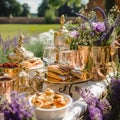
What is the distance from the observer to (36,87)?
3.87ft

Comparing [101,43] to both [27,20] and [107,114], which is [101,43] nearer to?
[107,114]

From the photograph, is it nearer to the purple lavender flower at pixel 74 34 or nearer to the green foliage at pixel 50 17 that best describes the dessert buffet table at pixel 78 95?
the purple lavender flower at pixel 74 34

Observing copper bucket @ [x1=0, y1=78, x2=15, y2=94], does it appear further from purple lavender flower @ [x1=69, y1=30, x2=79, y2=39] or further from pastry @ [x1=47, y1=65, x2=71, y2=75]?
purple lavender flower @ [x1=69, y1=30, x2=79, y2=39]

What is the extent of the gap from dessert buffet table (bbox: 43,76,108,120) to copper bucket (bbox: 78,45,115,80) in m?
0.05

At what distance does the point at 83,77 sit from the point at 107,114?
24cm

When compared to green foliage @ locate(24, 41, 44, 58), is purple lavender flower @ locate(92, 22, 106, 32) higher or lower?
higher

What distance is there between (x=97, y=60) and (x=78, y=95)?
12.0 inches

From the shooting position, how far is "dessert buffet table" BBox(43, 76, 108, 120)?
3.47 feet

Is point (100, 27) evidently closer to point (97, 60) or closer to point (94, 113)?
point (97, 60)

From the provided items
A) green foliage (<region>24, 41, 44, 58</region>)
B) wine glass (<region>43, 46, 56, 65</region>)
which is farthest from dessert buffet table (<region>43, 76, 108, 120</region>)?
green foliage (<region>24, 41, 44, 58</region>)

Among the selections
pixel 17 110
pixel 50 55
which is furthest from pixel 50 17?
pixel 17 110

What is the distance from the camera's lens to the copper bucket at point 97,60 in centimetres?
148

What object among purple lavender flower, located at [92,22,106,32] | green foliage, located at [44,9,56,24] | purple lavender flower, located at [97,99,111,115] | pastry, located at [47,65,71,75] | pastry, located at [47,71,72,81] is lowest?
green foliage, located at [44,9,56,24]

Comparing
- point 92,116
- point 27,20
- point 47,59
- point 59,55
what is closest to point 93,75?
point 59,55
